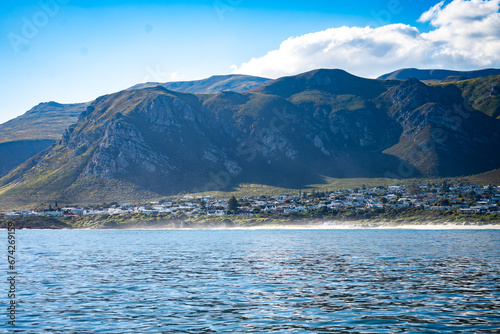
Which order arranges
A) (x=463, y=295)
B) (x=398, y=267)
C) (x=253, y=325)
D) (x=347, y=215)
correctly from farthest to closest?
(x=347, y=215), (x=398, y=267), (x=463, y=295), (x=253, y=325)

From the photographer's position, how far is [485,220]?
6457 inches

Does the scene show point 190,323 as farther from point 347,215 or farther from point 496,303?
point 347,215

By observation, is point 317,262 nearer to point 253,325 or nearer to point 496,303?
point 496,303

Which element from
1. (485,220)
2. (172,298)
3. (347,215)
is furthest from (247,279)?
(347,215)

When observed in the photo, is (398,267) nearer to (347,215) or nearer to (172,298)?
(172,298)

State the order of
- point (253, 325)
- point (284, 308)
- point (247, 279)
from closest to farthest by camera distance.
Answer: point (253, 325)
point (284, 308)
point (247, 279)

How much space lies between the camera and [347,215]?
197750 millimetres

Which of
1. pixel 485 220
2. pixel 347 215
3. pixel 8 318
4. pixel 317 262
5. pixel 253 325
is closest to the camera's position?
pixel 253 325

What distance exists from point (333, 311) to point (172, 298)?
39.9ft

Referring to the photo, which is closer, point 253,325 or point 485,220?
point 253,325

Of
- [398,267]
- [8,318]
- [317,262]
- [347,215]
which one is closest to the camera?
[8,318]

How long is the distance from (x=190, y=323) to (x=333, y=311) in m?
8.93

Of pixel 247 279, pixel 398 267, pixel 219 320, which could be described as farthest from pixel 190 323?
pixel 398 267

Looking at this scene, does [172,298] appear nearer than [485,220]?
Yes
